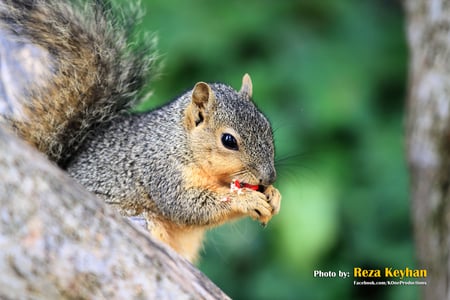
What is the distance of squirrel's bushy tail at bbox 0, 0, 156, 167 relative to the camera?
164 cm

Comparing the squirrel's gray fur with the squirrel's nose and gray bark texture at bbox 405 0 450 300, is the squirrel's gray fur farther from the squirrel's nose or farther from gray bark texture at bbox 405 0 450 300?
gray bark texture at bbox 405 0 450 300

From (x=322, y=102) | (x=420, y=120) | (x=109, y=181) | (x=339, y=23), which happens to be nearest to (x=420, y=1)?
(x=420, y=120)

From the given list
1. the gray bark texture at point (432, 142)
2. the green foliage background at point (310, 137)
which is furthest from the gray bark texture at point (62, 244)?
the green foliage background at point (310, 137)

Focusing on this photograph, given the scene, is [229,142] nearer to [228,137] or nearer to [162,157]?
[228,137]

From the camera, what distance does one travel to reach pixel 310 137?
2439 millimetres

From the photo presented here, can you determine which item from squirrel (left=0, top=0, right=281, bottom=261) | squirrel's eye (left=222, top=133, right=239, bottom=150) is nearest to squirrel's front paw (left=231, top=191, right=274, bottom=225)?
squirrel (left=0, top=0, right=281, bottom=261)

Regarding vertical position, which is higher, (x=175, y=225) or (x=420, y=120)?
(x=420, y=120)

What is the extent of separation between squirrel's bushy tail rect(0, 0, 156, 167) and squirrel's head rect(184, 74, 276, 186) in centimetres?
18

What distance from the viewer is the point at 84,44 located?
1785 millimetres

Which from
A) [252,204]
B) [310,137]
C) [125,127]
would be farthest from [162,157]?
[310,137]

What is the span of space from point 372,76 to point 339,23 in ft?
0.83

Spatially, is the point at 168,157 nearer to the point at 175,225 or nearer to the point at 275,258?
the point at 175,225

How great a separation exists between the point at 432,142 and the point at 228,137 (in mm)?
535

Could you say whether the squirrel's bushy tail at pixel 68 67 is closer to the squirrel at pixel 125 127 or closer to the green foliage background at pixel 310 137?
the squirrel at pixel 125 127
